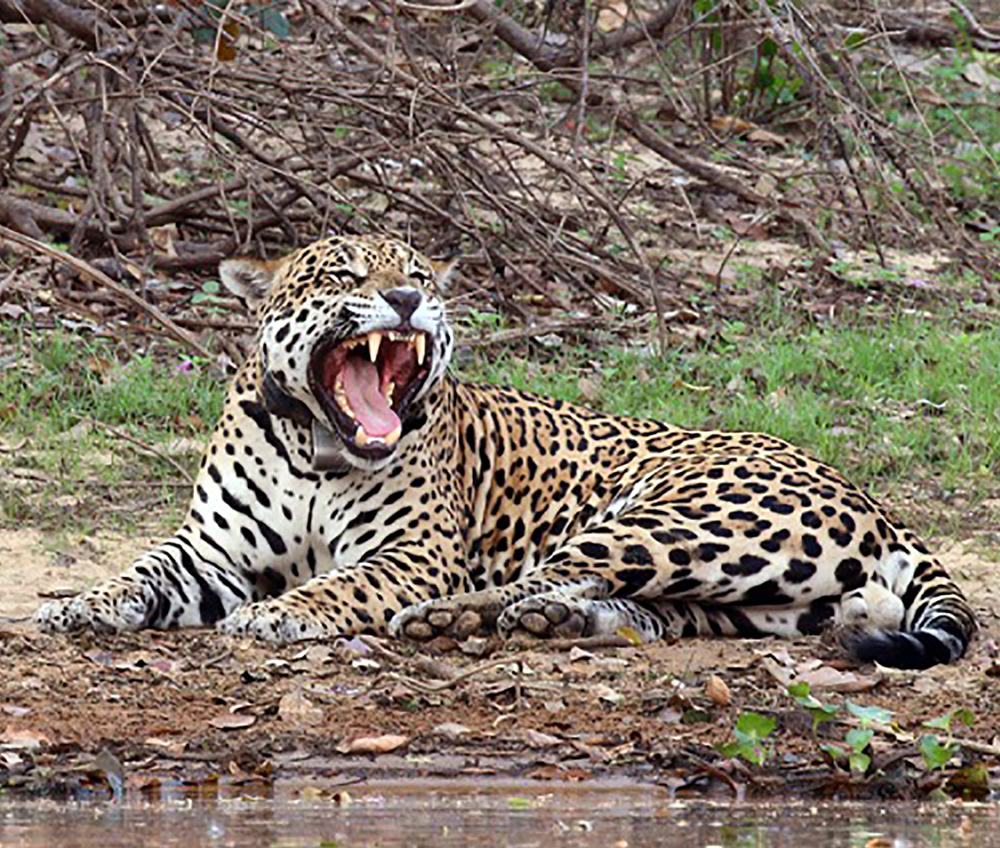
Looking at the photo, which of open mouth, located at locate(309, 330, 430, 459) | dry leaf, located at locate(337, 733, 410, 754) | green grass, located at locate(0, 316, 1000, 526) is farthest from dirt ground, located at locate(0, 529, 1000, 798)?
green grass, located at locate(0, 316, 1000, 526)

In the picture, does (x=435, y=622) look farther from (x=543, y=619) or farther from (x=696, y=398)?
(x=696, y=398)

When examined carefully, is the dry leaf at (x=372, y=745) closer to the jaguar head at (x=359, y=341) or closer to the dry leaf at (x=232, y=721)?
the dry leaf at (x=232, y=721)

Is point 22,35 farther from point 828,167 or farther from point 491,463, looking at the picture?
point 491,463

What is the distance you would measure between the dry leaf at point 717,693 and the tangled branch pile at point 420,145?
9.21ft

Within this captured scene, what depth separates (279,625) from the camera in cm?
657

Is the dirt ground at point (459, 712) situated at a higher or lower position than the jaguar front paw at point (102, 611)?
higher

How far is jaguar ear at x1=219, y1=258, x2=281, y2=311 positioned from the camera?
24.1 ft

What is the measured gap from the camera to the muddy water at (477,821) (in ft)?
14.4

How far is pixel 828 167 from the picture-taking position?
1106cm

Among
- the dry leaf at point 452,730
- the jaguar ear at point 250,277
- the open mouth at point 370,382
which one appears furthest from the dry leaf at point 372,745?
the jaguar ear at point 250,277

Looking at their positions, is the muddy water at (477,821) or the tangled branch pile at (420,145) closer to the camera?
the muddy water at (477,821)

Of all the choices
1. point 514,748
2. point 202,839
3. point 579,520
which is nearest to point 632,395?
point 579,520

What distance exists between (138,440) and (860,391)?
319 cm

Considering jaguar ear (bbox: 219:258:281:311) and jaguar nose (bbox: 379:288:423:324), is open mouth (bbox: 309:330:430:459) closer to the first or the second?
jaguar nose (bbox: 379:288:423:324)
